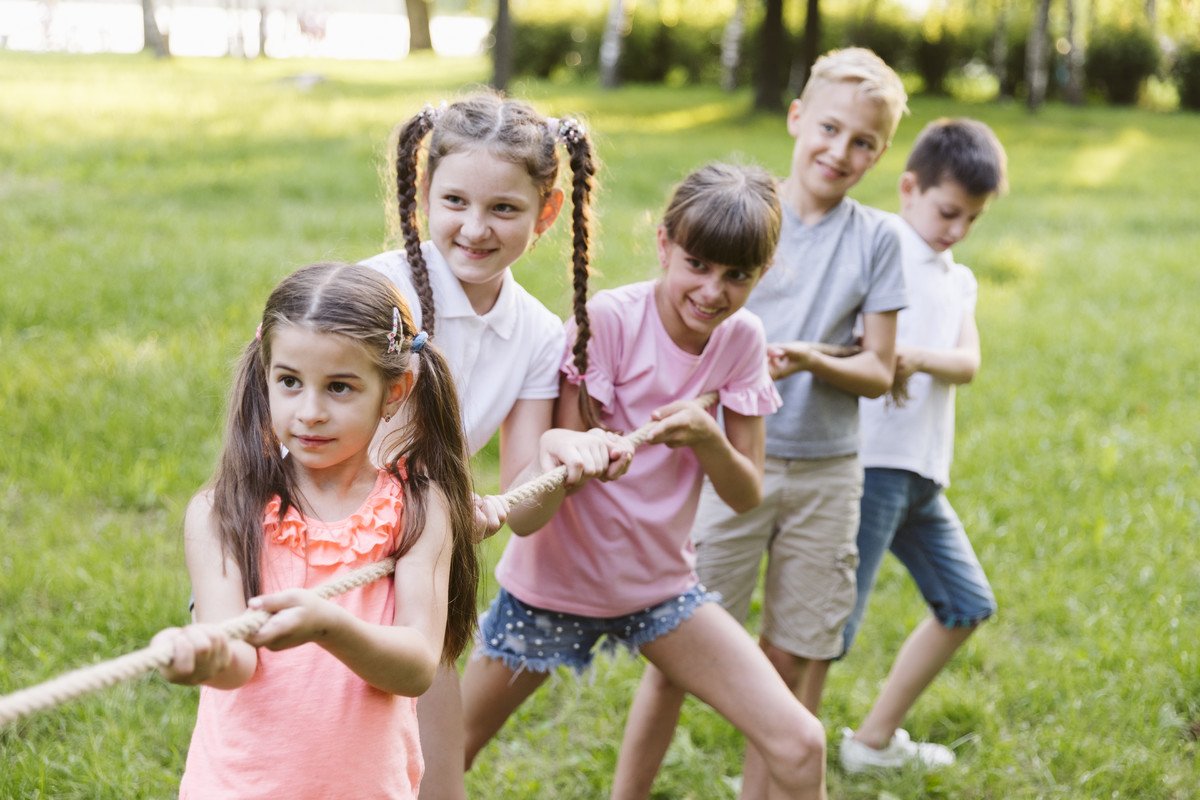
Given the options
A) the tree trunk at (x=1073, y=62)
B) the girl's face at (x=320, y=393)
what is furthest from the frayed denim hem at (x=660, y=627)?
the tree trunk at (x=1073, y=62)

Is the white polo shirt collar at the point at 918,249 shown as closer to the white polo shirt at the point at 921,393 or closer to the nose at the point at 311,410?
the white polo shirt at the point at 921,393

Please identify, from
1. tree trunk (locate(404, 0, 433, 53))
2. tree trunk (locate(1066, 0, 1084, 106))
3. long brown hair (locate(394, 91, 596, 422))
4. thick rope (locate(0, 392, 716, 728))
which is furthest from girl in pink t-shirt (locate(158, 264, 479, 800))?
tree trunk (locate(404, 0, 433, 53))

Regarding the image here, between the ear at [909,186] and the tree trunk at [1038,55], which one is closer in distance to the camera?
the ear at [909,186]

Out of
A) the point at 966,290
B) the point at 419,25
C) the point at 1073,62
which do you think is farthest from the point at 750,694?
the point at 419,25

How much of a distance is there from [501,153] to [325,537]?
32.7 inches

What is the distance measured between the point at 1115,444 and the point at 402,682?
15.4 feet

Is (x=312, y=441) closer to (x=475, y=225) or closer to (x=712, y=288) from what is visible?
(x=475, y=225)

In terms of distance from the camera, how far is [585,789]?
338cm

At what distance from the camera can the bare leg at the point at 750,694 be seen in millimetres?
2586

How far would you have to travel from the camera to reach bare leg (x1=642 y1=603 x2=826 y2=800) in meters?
2.59

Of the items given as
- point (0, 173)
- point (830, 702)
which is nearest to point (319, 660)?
point (830, 702)

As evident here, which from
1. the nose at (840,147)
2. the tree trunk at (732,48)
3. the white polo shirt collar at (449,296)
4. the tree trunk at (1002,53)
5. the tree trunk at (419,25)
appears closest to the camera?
the white polo shirt collar at (449,296)

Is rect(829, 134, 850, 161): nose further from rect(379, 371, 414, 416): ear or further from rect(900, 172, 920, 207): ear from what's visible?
rect(379, 371, 414, 416): ear

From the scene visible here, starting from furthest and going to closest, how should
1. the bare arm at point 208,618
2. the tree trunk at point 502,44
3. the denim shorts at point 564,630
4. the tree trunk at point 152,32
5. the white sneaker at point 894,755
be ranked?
1. the tree trunk at point 152,32
2. the tree trunk at point 502,44
3. the white sneaker at point 894,755
4. the denim shorts at point 564,630
5. the bare arm at point 208,618
